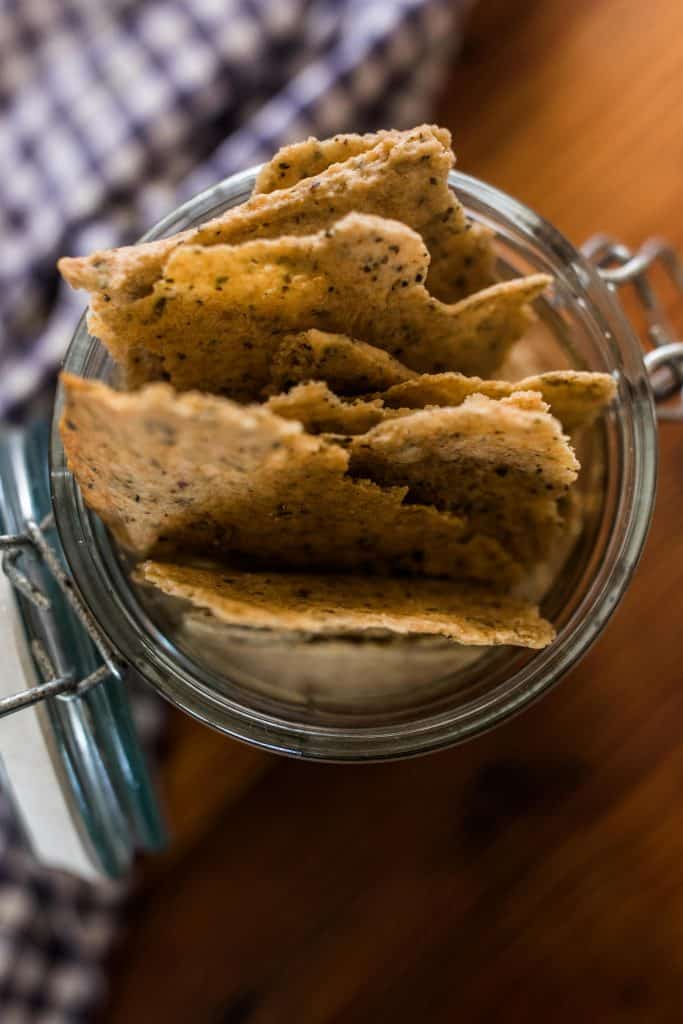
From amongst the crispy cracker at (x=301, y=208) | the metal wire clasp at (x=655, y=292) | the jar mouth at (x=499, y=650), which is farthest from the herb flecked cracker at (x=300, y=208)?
the metal wire clasp at (x=655, y=292)

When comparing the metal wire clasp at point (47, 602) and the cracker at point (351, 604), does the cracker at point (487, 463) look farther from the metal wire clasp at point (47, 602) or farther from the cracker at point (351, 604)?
the metal wire clasp at point (47, 602)

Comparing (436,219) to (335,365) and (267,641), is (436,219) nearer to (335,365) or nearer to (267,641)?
(335,365)

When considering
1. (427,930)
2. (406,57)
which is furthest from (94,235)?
(427,930)

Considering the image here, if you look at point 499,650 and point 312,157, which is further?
point 499,650

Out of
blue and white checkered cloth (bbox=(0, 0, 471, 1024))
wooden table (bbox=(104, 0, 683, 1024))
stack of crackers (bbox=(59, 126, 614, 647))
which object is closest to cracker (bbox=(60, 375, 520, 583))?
stack of crackers (bbox=(59, 126, 614, 647))

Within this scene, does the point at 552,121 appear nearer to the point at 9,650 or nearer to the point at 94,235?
the point at 94,235

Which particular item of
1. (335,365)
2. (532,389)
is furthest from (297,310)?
(532,389)

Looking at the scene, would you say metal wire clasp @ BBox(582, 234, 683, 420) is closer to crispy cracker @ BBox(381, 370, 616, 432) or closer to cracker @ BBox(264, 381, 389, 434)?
crispy cracker @ BBox(381, 370, 616, 432)
